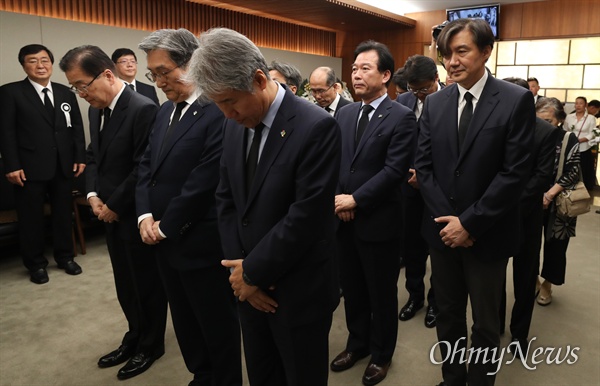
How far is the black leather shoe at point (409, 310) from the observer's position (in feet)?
11.1

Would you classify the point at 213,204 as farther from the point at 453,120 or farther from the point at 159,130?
the point at 453,120

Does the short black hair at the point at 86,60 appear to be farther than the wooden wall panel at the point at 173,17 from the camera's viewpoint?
No

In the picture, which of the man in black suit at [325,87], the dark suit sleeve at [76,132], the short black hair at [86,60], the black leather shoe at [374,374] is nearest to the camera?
the short black hair at [86,60]

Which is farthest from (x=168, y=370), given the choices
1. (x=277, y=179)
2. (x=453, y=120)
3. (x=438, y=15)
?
(x=438, y=15)

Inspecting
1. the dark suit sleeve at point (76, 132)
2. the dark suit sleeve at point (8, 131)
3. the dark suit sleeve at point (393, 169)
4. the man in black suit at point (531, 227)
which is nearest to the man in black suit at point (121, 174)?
the dark suit sleeve at point (393, 169)

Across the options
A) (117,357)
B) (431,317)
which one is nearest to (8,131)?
(117,357)

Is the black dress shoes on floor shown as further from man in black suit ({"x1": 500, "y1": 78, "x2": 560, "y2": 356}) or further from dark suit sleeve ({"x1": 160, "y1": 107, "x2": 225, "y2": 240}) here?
man in black suit ({"x1": 500, "y1": 78, "x2": 560, "y2": 356})

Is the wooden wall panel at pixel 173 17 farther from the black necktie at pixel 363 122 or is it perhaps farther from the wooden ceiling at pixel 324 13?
the black necktie at pixel 363 122

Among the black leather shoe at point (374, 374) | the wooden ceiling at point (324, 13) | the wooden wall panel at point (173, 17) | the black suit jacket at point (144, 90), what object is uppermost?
the wooden ceiling at point (324, 13)

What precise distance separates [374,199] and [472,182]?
55cm

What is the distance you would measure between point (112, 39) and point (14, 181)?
2818 millimetres

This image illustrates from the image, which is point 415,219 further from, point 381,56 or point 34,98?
point 34,98

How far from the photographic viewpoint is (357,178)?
2.57 metres

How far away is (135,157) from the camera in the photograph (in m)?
2.54
